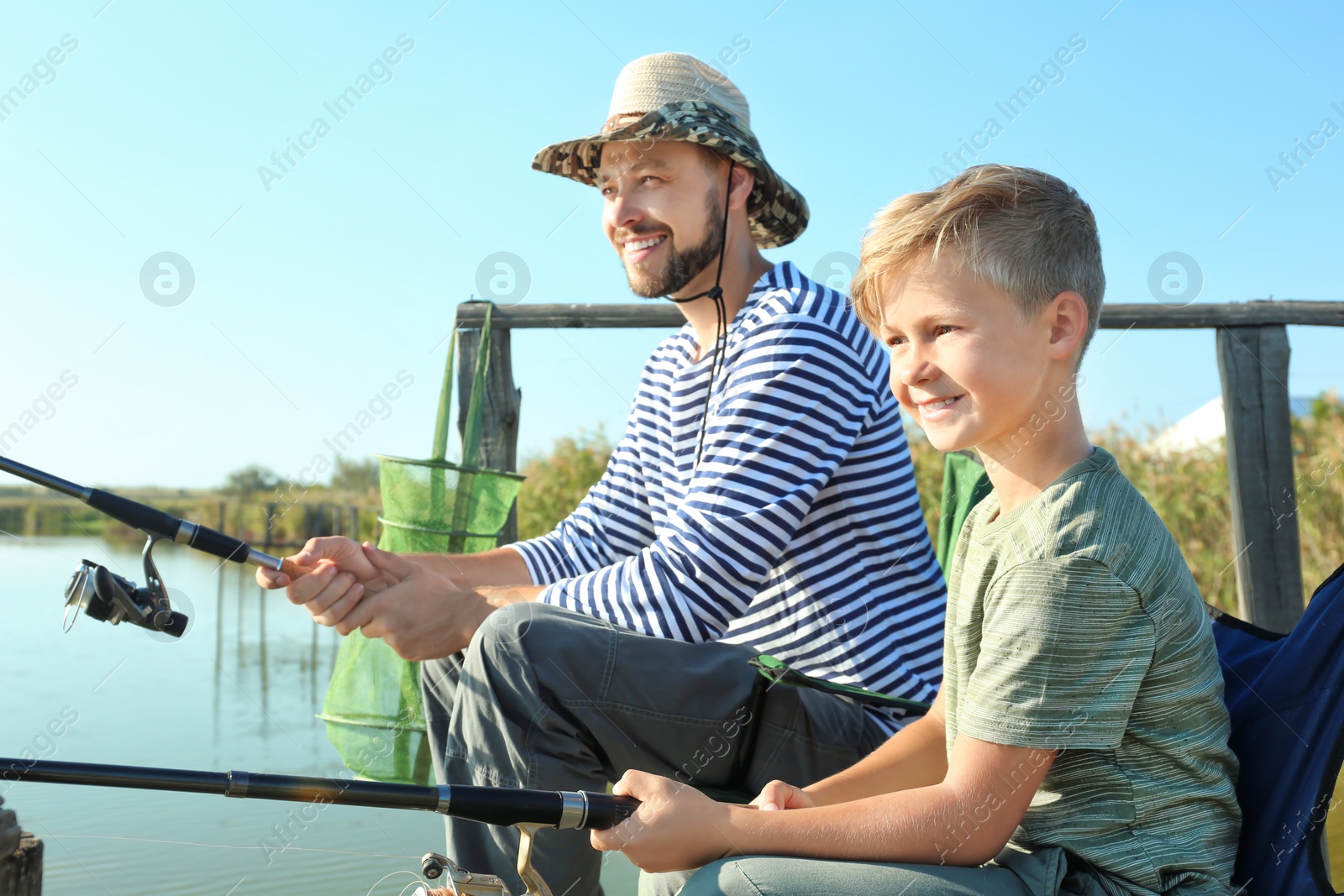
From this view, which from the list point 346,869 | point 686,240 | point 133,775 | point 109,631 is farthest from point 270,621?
point 133,775

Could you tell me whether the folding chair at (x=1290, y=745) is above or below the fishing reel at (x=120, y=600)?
below

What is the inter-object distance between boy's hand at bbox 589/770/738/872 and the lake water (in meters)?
0.37

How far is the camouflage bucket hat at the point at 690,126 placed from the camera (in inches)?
87.8

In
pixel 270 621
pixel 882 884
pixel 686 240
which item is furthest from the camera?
pixel 270 621

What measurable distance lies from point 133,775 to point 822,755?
1.00 m

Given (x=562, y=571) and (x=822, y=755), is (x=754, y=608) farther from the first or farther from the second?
(x=562, y=571)

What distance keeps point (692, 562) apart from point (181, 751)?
3091 millimetres

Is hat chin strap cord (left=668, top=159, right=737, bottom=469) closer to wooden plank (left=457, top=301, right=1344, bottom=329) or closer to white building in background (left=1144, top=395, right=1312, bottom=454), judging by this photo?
wooden plank (left=457, top=301, right=1344, bottom=329)

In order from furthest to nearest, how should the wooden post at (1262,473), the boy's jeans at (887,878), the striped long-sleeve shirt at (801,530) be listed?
the wooden post at (1262,473)
the striped long-sleeve shirt at (801,530)
the boy's jeans at (887,878)

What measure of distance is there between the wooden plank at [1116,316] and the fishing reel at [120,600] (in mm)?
1449

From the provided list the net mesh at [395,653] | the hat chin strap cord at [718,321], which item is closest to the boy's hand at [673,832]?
the hat chin strap cord at [718,321]

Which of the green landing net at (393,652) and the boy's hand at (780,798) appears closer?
the boy's hand at (780,798)

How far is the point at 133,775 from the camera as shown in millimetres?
1133

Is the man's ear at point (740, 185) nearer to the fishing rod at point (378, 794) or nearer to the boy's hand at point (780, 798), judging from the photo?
the boy's hand at point (780, 798)
